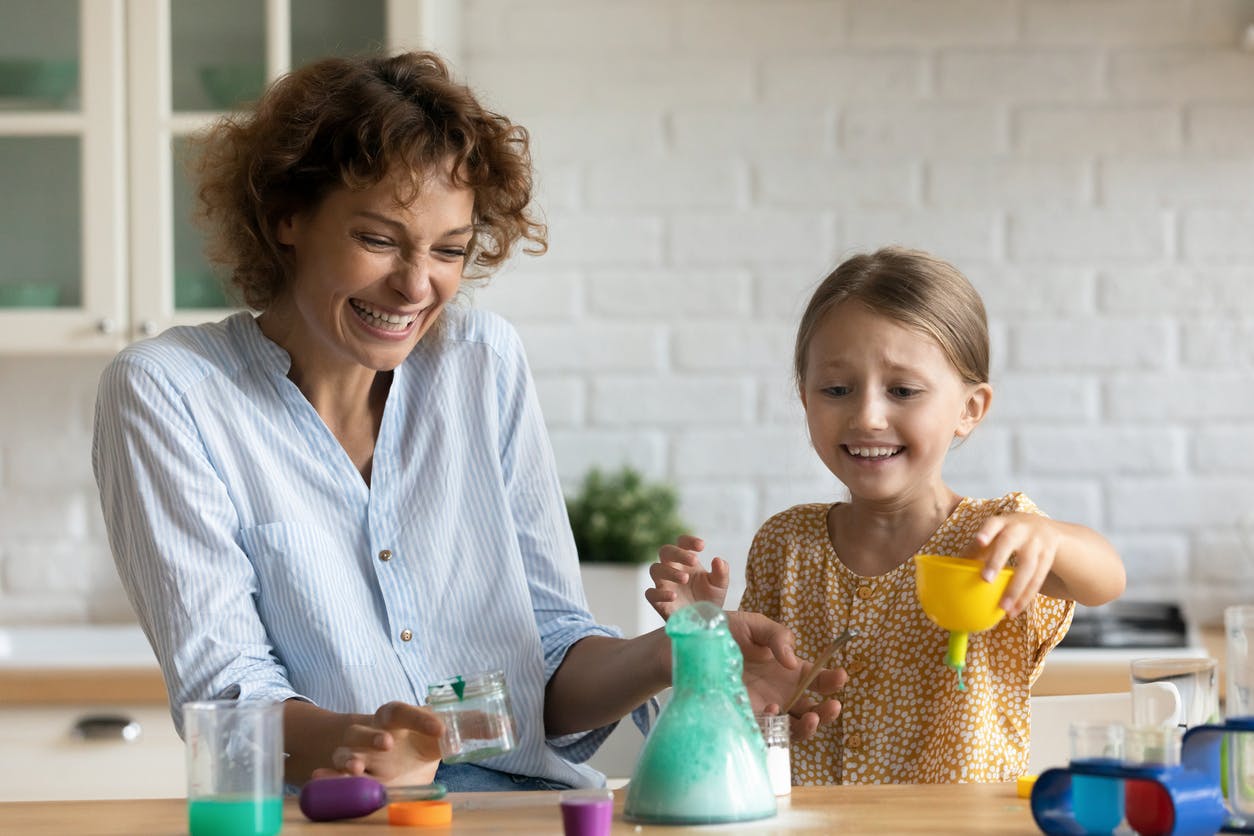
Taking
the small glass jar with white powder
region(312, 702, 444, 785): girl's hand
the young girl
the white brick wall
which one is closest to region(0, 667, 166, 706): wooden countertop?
the white brick wall

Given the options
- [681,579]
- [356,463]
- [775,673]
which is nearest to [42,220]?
[356,463]

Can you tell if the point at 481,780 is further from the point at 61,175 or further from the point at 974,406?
the point at 61,175

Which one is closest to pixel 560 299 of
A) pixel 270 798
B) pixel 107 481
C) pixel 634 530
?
pixel 634 530

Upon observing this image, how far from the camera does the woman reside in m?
1.63

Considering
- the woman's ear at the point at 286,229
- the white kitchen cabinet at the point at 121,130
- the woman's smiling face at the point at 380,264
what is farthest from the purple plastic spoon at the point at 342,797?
the white kitchen cabinet at the point at 121,130

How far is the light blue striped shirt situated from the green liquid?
0.39 meters

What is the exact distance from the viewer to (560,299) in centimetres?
297

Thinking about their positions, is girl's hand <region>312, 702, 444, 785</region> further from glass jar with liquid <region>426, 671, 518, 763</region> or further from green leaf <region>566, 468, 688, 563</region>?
green leaf <region>566, 468, 688, 563</region>

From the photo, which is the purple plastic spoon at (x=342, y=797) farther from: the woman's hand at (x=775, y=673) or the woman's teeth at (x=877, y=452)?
the woman's teeth at (x=877, y=452)

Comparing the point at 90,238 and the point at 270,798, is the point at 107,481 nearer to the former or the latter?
the point at 270,798

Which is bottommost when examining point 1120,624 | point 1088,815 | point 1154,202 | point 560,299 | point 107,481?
point 1120,624

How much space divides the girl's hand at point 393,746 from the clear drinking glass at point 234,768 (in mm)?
131

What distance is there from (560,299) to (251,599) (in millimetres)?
1415

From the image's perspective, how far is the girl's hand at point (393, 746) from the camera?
1254 mm
